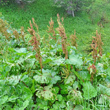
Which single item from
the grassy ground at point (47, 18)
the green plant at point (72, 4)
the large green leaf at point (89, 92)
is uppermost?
the green plant at point (72, 4)

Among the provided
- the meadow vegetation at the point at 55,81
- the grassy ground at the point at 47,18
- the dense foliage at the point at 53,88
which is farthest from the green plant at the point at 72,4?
the dense foliage at the point at 53,88

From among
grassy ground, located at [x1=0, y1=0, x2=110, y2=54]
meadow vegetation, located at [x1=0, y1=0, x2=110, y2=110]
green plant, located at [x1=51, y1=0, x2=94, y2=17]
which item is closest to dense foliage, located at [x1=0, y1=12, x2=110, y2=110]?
meadow vegetation, located at [x1=0, y1=0, x2=110, y2=110]

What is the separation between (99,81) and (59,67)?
0.63 metres

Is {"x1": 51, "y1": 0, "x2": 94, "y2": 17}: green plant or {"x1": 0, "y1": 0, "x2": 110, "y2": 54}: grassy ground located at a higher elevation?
{"x1": 51, "y1": 0, "x2": 94, "y2": 17}: green plant

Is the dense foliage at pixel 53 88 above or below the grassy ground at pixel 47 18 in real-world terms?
A: below

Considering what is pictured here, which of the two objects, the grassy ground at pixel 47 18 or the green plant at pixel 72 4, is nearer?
the grassy ground at pixel 47 18

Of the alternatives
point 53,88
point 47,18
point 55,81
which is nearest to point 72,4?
point 47,18

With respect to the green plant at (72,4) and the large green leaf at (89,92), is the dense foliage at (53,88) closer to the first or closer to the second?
the large green leaf at (89,92)

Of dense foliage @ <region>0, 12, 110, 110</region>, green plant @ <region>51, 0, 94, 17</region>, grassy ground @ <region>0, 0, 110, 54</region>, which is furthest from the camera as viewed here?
green plant @ <region>51, 0, 94, 17</region>

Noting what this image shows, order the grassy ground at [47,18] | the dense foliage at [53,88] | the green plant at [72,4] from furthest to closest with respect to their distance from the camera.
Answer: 1. the green plant at [72,4]
2. the grassy ground at [47,18]
3. the dense foliage at [53,88]

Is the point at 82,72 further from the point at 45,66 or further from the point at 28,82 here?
the point at 28,82

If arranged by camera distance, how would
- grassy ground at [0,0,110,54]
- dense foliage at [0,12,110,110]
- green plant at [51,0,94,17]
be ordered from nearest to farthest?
dense foliage at [0,12,110,110], grassy ground at [0,0,110,54], green plant at [51,0,94,17]

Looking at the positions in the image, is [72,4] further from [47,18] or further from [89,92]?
[89,92]

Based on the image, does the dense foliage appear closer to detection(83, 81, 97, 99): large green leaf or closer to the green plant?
detection(83, 81, 97, 99): large green leaf
